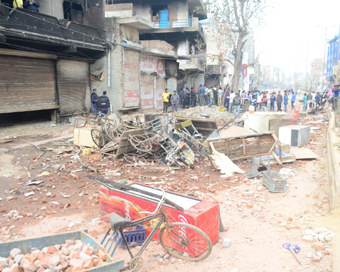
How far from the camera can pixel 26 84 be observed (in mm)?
12617

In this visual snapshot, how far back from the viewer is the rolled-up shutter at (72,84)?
14.5 m

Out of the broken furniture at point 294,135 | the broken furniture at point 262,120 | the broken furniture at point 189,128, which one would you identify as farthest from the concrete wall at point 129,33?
the broken furniture at point 294,135

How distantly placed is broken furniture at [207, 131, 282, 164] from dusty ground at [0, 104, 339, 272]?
0.34 m

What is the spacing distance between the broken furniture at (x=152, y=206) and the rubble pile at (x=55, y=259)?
1.16m

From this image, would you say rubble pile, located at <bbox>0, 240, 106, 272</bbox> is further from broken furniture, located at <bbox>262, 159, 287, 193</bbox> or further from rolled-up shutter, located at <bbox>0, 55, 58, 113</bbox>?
rolled-up shutter, located at <bbox>0, 55, 58, 113</bbox>

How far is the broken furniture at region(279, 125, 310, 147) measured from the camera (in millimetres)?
10471

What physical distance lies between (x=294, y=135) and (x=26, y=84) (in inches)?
448

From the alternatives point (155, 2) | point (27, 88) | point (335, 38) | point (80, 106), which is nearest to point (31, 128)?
point (27, 88)

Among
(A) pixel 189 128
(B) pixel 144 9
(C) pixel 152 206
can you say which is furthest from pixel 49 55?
(B) pixel 144 9

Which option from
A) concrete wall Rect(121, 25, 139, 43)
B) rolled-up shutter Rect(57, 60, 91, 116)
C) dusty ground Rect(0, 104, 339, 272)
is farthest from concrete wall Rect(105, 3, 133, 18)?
dusty ground Rect(0, 104, 339, 272)

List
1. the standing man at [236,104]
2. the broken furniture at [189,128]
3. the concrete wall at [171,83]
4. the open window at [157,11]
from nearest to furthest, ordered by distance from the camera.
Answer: the broken furniture at [189,128], the standing man at [236,104], the concrete wall at [171,83], the open window at [157,11]

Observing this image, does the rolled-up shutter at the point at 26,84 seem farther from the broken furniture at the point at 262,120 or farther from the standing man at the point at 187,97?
the standing man at the point at 187,97

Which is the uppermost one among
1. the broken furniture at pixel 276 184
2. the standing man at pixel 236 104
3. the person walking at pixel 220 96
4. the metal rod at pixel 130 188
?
the person walking at pixel 220 96

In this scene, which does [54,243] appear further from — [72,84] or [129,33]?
[129,33]
